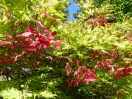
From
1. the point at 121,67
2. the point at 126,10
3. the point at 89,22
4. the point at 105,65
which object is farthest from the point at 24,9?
the point at 126,10

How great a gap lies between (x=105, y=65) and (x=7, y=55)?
1.80 metres

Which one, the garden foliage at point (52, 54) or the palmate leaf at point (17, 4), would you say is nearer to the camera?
the palmate leaf at point (17, 4)

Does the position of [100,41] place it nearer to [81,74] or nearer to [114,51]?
[81,74]

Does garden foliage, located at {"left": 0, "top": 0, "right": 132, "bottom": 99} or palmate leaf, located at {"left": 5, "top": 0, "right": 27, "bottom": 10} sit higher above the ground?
palmate leaf, located at {"left": 5, "top": 0, "right": 27, "bottom": 10}

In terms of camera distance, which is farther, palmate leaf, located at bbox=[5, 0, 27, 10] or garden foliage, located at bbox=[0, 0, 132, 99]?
garden foliage, located at bbox=[0, 0, 132, 99]

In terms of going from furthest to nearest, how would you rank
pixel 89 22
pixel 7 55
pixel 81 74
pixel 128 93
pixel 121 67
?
1. pixel 89 22
2. pixel 128 93
3. pixel 121 67
4. pixel 7 55
5. pixel 81 74

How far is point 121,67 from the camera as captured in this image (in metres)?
4.90

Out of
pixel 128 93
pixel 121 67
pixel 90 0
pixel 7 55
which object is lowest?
pixel 128 93

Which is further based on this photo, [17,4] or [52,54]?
[52,54]

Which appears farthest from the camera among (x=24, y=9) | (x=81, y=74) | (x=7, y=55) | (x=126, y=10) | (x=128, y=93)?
(x=126, y=10)

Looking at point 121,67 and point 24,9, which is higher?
point 24,9

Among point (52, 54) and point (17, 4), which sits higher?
point (17, 4)

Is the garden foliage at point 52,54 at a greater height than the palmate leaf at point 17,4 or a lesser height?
lesser

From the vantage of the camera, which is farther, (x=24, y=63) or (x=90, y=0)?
(x=90, y=0)
